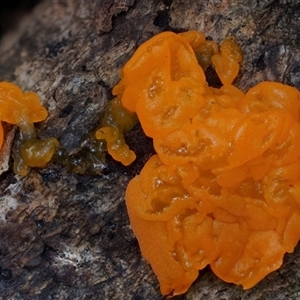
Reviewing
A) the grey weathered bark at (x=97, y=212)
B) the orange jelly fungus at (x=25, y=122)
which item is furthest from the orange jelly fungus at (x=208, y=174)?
the orange jelly fungus at (x=25, y=122)

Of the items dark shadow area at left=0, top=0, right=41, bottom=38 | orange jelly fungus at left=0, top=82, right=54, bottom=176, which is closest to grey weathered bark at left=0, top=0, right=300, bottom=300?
orange jelly fungus at left=0, top=82, right=54, bottom=176

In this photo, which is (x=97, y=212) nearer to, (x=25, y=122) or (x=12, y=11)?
(x=25, y=122)

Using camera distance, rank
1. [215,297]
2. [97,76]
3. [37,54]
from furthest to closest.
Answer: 1. [37,54]
2. [97,76]
3. [215,297]

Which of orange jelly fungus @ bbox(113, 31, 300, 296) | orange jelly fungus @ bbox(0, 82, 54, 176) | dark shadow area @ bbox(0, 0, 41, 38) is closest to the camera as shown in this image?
orange jelly fungus @ bbox(113, 31, 300, 296)

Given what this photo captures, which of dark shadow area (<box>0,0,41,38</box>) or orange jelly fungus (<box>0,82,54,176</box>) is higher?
orange jelly fungus (<box>0,82,54,176</box>)

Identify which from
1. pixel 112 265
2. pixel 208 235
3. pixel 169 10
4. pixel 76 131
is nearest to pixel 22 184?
pixel 76 131

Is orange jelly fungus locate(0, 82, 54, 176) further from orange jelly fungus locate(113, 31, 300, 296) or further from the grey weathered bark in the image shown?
orange jelly fungus locate(113, 31, 300, 296)

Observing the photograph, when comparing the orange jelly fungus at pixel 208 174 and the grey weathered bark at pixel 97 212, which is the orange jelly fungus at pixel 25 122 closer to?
the grey weathered bark at pixel 97 212

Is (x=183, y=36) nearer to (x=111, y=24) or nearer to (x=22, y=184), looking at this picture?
(x=111, y=24)
